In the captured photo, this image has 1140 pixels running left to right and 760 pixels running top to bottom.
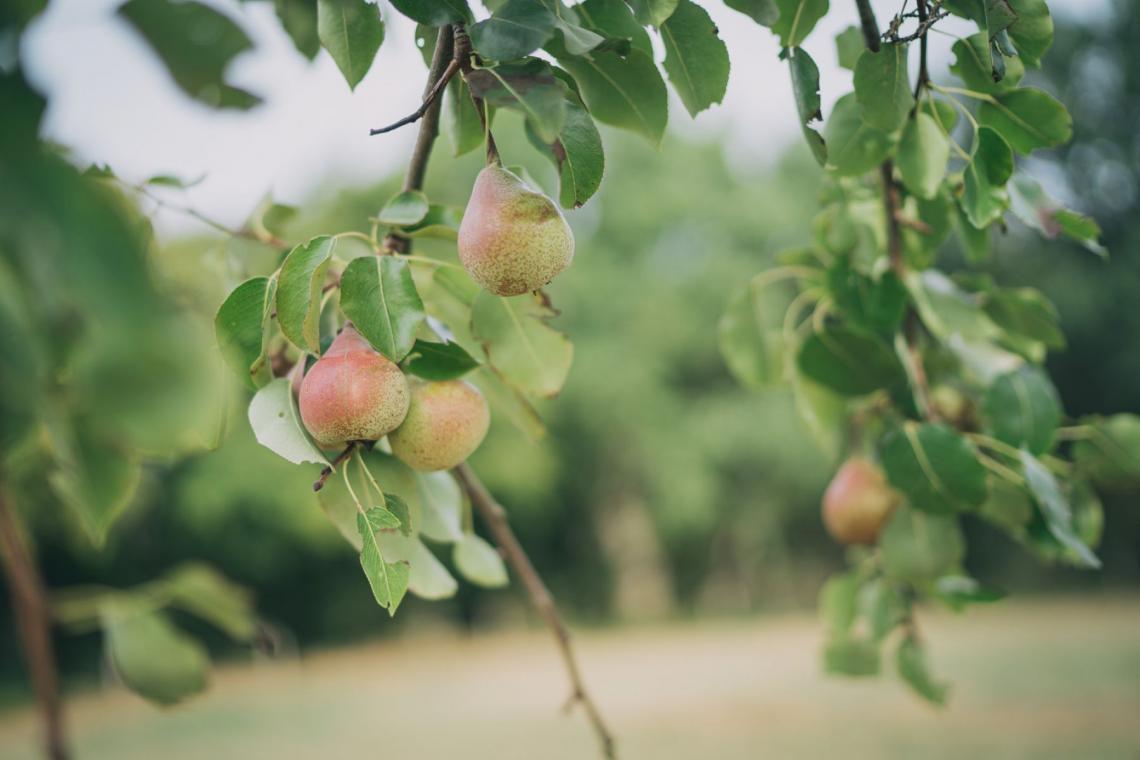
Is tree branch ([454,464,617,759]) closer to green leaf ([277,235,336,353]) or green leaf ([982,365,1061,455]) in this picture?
green leaf ([277,235,336,353])

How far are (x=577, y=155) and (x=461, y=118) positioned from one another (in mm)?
167

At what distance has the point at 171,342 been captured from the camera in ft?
0.94

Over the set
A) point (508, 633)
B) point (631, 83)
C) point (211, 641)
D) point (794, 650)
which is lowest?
point (508, 633)

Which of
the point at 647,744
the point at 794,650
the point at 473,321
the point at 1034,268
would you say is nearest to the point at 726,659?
the point at 794,650

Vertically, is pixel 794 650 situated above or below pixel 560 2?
below

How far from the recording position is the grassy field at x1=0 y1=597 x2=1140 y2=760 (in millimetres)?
6863

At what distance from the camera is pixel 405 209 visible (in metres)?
0.78

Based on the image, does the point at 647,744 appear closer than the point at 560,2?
No

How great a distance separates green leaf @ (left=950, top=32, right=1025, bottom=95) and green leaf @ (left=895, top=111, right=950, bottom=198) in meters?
0.05

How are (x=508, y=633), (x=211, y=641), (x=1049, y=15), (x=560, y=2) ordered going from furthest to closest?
(x=508, y=633), (x=211, y=641), (x=1049, y=15), (x=560, y=2)

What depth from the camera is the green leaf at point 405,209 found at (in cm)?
77

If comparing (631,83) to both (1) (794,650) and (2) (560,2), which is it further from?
(1) (794,650)

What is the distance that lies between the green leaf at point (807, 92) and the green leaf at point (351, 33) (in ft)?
1.08

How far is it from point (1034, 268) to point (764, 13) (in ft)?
50.3
